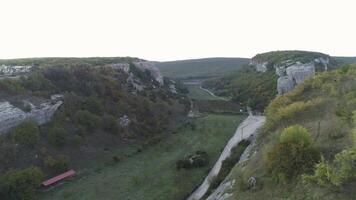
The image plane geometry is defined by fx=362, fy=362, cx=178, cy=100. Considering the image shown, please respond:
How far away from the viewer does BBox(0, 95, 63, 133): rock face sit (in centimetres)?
4456

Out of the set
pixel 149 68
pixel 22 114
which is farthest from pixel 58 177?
pixel 149 68

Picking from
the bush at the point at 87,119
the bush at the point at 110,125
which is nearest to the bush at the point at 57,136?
A: the bush at the point at 87,119

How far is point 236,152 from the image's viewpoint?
41.8 metres

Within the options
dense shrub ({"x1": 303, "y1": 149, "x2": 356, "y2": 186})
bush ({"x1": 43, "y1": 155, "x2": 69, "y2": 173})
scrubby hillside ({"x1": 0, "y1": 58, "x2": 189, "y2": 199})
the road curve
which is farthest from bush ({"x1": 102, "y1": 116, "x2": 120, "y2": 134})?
dense shrub ({"x1": 303, "y1": 149, "x2": 356, "y2": 186})

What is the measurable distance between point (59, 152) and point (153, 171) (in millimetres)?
12566

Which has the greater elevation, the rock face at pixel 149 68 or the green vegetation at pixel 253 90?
the rock face at pixel 149 68

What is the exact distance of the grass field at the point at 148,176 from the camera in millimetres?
36759

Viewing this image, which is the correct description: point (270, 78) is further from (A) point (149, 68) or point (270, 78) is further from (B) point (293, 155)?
(B) point (293, 155)

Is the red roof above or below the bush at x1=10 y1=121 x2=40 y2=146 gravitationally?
below

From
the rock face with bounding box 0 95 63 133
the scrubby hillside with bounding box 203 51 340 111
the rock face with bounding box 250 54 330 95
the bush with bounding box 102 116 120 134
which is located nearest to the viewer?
the rock face with bounding box 0 95 63 133

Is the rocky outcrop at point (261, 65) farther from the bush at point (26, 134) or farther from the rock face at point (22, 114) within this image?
the bush at point (26, 134)

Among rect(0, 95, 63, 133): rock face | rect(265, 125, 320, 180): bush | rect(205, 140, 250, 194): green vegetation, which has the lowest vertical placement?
rect(205, 140, 250, 194): green vegetation

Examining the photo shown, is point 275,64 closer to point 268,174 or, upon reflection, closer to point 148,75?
point 148,75

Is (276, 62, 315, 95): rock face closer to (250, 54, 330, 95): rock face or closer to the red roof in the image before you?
(250, 54, 330, 95): rock face
